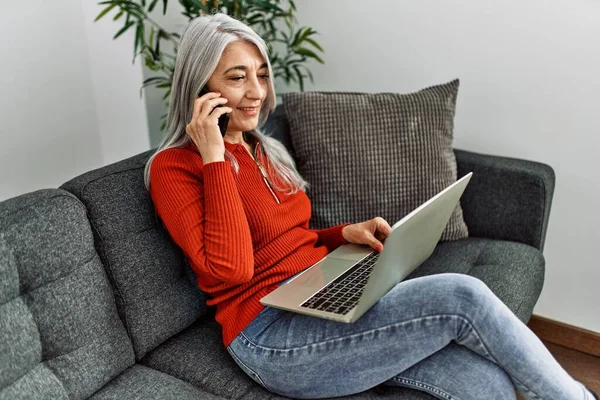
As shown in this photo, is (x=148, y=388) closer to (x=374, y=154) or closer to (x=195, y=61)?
(x=195, y=61)

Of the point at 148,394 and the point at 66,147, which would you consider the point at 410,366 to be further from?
the point at 66,147

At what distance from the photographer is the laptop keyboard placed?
132 centimetres

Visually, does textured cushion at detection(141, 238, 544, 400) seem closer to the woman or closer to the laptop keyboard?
the woman

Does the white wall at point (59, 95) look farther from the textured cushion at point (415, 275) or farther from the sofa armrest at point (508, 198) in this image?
the sofa armrest at point (508, 198)

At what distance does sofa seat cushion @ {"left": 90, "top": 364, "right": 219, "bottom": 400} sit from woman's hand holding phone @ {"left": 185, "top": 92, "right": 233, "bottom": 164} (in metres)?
0.51

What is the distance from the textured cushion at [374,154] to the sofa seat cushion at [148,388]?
30.2 inches

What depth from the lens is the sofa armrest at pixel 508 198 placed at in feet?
6.48

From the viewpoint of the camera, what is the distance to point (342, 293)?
1.38 m

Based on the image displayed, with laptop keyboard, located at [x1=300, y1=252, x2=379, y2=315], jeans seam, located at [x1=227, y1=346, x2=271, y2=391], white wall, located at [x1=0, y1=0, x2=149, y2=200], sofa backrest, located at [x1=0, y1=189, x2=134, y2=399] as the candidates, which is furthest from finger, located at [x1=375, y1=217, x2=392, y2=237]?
white wall, located at [x1=0, y1=0, x2=149, y2=200]

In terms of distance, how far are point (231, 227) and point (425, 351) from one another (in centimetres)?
49

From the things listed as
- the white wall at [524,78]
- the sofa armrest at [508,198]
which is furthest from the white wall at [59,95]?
the sofa armrest at [508,198]

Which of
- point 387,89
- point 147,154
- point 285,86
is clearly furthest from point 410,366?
point 285,86

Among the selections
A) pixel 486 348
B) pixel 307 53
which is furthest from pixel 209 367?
pixel 307 53

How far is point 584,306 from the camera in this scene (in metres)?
2.26
